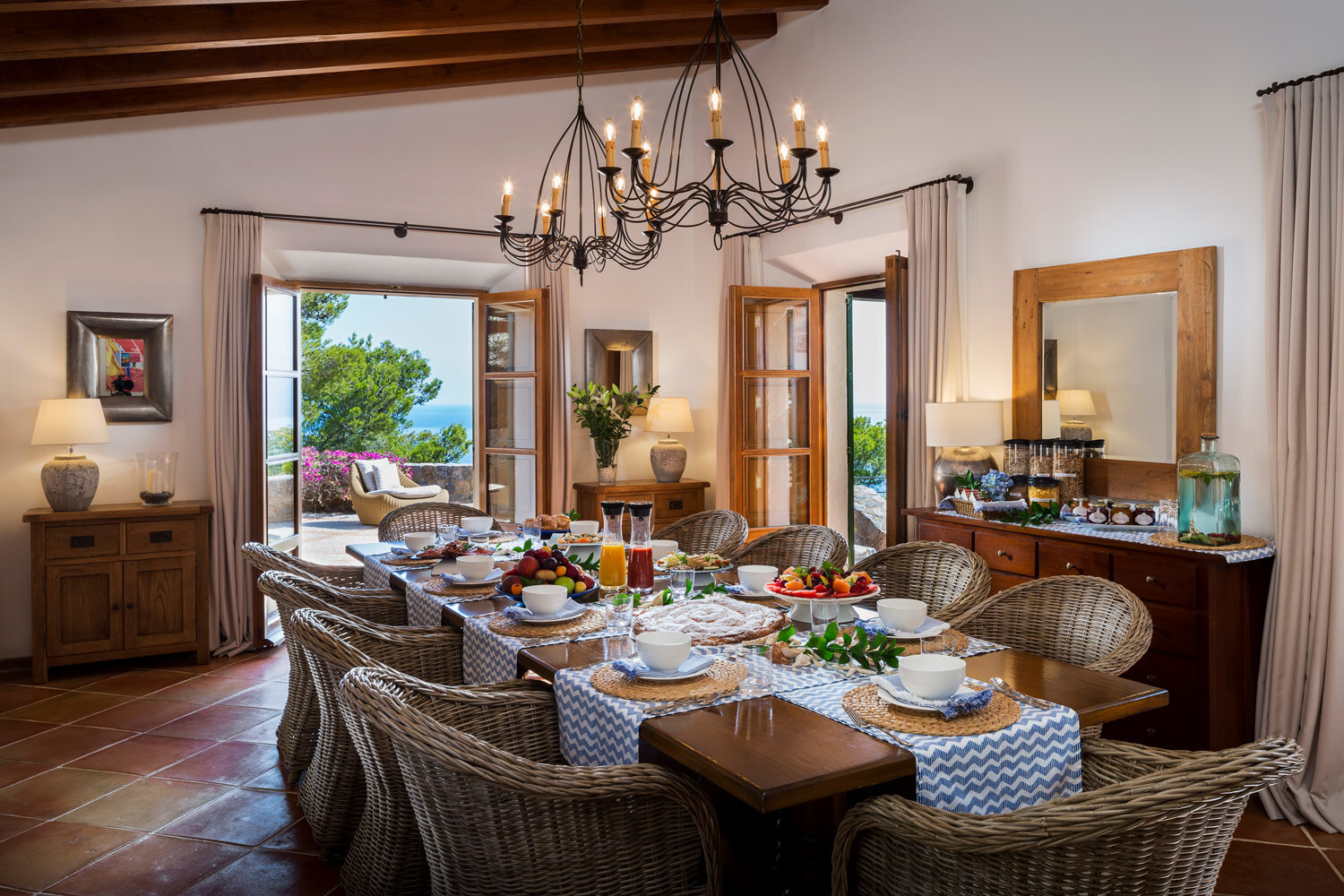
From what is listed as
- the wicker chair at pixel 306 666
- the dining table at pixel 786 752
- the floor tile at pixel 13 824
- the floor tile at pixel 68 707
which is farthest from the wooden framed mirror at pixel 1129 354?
the floor tile at pixel 68 707

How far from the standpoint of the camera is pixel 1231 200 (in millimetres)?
3336

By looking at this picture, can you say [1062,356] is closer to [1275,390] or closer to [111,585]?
[1275,390]

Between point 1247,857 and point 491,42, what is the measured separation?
4.68m

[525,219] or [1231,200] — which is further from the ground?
[525,219]

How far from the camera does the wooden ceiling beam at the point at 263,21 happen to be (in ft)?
11.9

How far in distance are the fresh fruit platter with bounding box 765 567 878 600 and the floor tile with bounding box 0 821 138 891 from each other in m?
2.14

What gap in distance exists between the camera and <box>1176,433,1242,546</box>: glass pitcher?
10.3 feet

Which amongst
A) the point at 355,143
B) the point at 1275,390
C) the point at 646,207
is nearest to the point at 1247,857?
the point at 1275,390

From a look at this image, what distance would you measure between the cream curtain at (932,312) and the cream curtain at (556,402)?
2.13 metres

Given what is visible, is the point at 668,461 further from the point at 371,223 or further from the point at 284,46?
the point at 284,46

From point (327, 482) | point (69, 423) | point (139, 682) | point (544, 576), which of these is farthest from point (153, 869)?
point (327, 482)

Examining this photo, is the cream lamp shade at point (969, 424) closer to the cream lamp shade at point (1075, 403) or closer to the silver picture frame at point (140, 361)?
the cream lamp shade at point (1075, 403)

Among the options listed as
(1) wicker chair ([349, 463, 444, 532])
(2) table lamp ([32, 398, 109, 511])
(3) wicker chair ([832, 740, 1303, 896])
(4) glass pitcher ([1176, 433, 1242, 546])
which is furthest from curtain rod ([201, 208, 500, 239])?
(3) wicker chair ([832, 740, 1303, 896])

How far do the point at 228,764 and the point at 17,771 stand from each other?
2.42 feet
